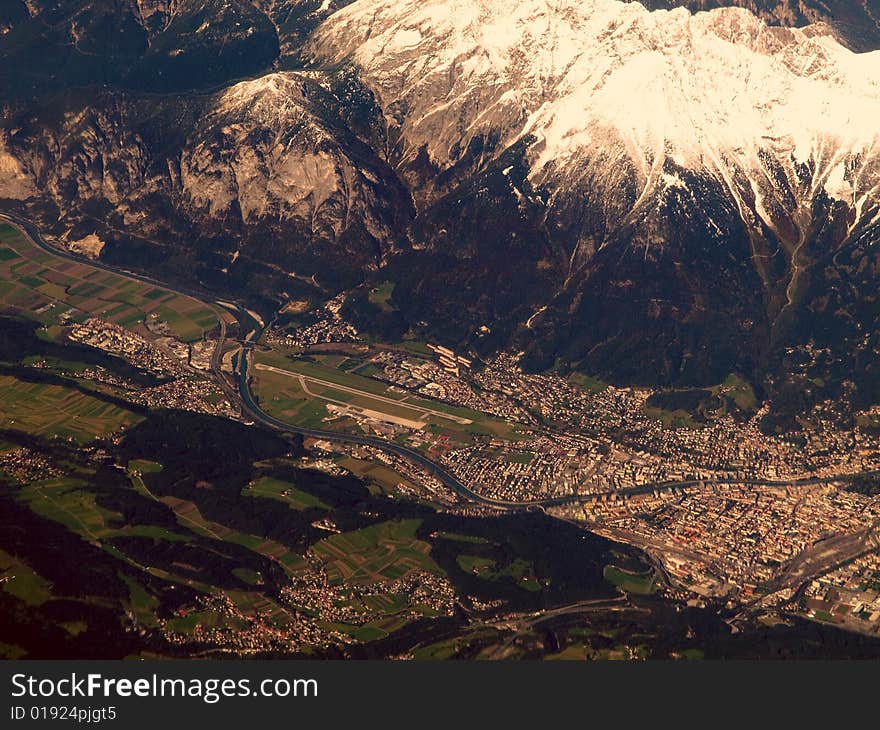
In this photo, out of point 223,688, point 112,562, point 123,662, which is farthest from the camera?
point 112,562

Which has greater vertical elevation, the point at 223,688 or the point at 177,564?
the point at 223,688

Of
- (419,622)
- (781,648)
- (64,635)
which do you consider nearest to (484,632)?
(419,622)

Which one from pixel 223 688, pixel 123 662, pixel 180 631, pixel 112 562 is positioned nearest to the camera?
pixel 223 688

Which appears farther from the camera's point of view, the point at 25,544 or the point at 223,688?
the point at 25,544

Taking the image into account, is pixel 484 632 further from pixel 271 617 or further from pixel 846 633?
pixel 846 633

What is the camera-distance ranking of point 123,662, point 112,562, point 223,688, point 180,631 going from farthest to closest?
point 112,562, point 180,631, point 123,662, point 223,688

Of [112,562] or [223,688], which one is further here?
[112,562]

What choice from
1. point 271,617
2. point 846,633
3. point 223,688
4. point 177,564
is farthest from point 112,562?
point 846,633

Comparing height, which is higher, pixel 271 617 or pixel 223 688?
pixel 223 688

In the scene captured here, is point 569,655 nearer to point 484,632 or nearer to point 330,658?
point 484,632
